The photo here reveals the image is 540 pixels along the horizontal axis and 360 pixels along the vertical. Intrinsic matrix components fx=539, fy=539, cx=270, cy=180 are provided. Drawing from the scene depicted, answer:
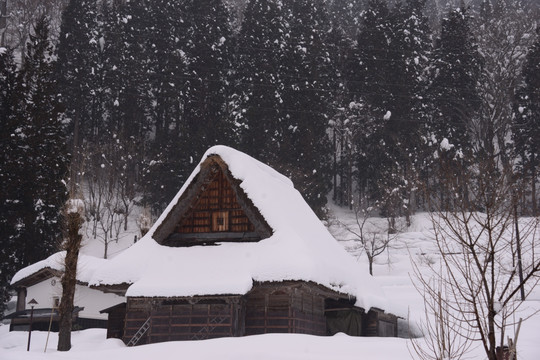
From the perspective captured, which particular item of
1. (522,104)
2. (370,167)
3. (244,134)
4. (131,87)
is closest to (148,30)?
(131,87)

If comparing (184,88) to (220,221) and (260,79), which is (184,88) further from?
(220,221)

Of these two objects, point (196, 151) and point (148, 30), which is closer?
point (196, 151)

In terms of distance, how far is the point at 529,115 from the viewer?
47.2 m

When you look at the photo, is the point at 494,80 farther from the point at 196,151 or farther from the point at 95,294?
the point at 95,294

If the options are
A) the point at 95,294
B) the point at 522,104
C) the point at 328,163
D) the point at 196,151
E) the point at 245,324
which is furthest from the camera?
the point at 328,163

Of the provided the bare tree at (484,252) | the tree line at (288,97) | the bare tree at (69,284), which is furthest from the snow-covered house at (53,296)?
the bare tree at (484,252)

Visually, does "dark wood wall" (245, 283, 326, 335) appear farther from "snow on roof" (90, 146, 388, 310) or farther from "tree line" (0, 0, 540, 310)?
"tree line" (0, 0, 540, 310)

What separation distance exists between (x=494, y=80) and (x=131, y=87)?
34.3 meters

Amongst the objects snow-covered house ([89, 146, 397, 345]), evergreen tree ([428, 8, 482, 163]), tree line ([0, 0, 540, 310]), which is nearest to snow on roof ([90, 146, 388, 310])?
snow-covered house ([89, 146, 397, 345])

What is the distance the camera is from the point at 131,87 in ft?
164

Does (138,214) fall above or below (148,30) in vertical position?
below

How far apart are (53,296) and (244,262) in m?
16.2

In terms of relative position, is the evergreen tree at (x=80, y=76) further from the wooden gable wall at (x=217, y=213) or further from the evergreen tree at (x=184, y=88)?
the wooden gable wall at (x=217, y=213)

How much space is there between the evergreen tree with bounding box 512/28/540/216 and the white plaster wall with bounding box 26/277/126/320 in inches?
1323
